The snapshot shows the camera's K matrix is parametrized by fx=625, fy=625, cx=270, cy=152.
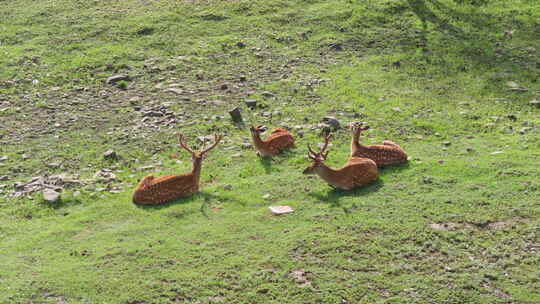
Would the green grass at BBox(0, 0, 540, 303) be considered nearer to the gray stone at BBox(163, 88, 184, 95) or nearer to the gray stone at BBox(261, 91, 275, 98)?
the gray stone at BBox(163, 88, 184, 95)

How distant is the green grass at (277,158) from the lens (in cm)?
819

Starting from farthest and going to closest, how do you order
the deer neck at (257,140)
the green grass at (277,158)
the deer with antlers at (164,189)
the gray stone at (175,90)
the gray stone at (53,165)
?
the gray stone at (175,90) → the gray stone at (53,165) → the deer neck at (257,140) → the deer with antlers at (164,189) → the green grass at (277,158)

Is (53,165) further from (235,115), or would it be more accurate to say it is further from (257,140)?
(257,140)

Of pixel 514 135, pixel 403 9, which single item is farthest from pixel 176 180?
pixel 403 9

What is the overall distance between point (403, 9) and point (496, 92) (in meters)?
5.24

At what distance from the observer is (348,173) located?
10.1 m

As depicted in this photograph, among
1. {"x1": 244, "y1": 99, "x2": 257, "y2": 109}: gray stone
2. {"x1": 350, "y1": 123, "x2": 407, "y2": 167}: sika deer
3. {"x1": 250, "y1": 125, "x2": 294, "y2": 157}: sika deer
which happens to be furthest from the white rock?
{"x1": 244, "y1": 99, "x2": 257, "y2": 109}: gray stone

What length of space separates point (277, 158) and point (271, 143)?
0.31 m

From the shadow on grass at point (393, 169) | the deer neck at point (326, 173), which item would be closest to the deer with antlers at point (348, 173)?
the deer neck at point (326, 173)

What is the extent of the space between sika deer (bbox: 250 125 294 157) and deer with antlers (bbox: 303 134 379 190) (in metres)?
1.51

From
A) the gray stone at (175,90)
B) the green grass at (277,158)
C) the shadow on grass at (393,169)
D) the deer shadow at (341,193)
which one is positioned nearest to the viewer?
the green grass at (277,158)

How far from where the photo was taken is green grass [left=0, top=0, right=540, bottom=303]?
26.9ft

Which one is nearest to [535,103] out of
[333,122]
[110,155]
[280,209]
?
[333,122]

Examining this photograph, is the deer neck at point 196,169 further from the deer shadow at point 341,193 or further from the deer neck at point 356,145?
the deer neck at point 356,145
